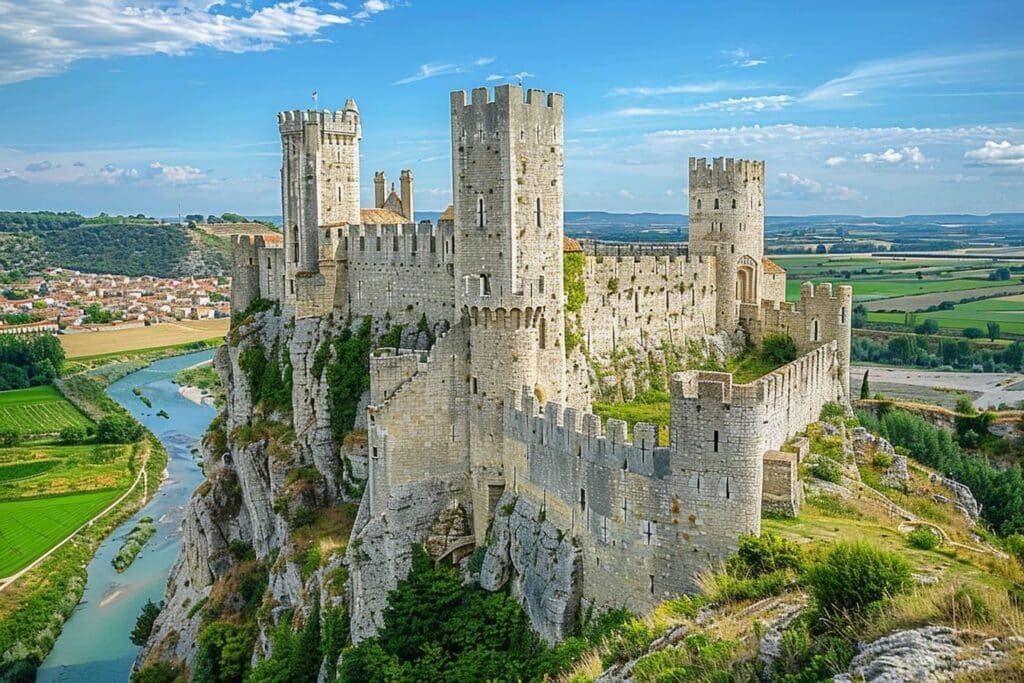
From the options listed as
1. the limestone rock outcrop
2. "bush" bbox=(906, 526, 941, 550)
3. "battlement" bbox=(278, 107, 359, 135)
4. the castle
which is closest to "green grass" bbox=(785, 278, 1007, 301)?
the castle

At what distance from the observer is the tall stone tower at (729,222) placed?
3672 cm

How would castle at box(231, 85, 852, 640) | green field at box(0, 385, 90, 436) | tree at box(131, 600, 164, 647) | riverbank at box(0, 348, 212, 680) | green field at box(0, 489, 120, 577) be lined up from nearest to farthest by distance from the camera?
castle at box(231, 85, 852, 640)
tree at box(131, 600, 164, 647)
riverbank at box(0, 348, 212, 680)
green field at box(0, 489, 120, 577)
green field at box(0, 385, 90, 436)

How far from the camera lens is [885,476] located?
26172 mm

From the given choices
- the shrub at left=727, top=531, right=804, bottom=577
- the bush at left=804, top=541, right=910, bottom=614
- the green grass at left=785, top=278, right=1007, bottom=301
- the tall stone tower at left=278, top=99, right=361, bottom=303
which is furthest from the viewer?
the green grass at left=785, top=278, right=1007, bottom=301

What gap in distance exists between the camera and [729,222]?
3703cm

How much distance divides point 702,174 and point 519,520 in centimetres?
1783

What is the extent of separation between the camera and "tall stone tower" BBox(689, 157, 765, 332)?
36.7 meters

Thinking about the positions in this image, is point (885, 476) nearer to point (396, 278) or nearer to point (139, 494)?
point (396, 278)

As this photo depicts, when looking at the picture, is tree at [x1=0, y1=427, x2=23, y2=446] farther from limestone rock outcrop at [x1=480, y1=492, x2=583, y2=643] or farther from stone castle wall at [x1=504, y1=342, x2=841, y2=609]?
stone castle wall at [x1=504, y1=342, x2=841, y2=609]

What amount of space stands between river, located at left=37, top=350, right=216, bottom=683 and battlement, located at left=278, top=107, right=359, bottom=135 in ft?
87.2

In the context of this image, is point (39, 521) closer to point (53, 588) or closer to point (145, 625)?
point (53, 588)

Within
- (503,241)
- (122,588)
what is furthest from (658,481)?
(122,588)

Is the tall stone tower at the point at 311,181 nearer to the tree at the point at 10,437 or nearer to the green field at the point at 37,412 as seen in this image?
the tree at the point at 10,437

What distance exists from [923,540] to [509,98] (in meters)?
15.4
